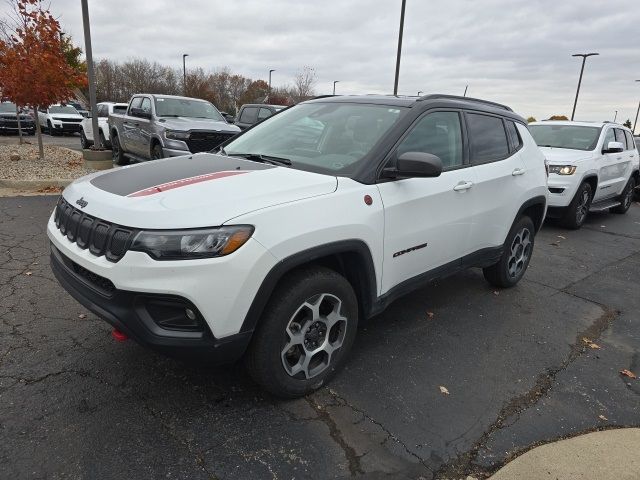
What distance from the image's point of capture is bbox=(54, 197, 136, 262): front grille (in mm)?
2283

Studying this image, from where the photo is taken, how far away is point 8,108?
21047 millimetres

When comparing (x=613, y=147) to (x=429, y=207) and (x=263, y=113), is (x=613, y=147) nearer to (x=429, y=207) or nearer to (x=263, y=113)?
(x=429, y=207)

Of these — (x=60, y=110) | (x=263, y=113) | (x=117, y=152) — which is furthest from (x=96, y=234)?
(x=60, y=110)

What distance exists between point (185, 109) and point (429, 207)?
8.74 meters

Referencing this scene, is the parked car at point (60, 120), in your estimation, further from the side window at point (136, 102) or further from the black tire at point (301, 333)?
the black tire at point (301, 333)

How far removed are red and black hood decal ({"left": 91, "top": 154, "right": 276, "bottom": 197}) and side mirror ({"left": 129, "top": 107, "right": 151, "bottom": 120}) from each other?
7.49 m

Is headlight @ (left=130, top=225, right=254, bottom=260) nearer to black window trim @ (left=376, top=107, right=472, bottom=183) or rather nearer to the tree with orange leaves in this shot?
black window trim @ (left=376, top=107, right=472, bottom=183)

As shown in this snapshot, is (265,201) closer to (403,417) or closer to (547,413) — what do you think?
(403,417)

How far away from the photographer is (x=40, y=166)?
33.9ft

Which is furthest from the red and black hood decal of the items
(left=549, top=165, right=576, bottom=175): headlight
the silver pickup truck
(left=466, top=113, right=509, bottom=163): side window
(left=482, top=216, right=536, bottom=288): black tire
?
(left=549, top=165, right=576, bottom=175): headlight

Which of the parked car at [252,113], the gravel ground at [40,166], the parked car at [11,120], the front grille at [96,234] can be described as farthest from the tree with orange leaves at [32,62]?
the parked car at [11,120]

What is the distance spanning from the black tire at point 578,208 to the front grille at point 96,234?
25.7 ft

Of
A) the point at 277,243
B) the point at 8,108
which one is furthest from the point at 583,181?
the point at 8,108

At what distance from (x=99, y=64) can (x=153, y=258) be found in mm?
71179
